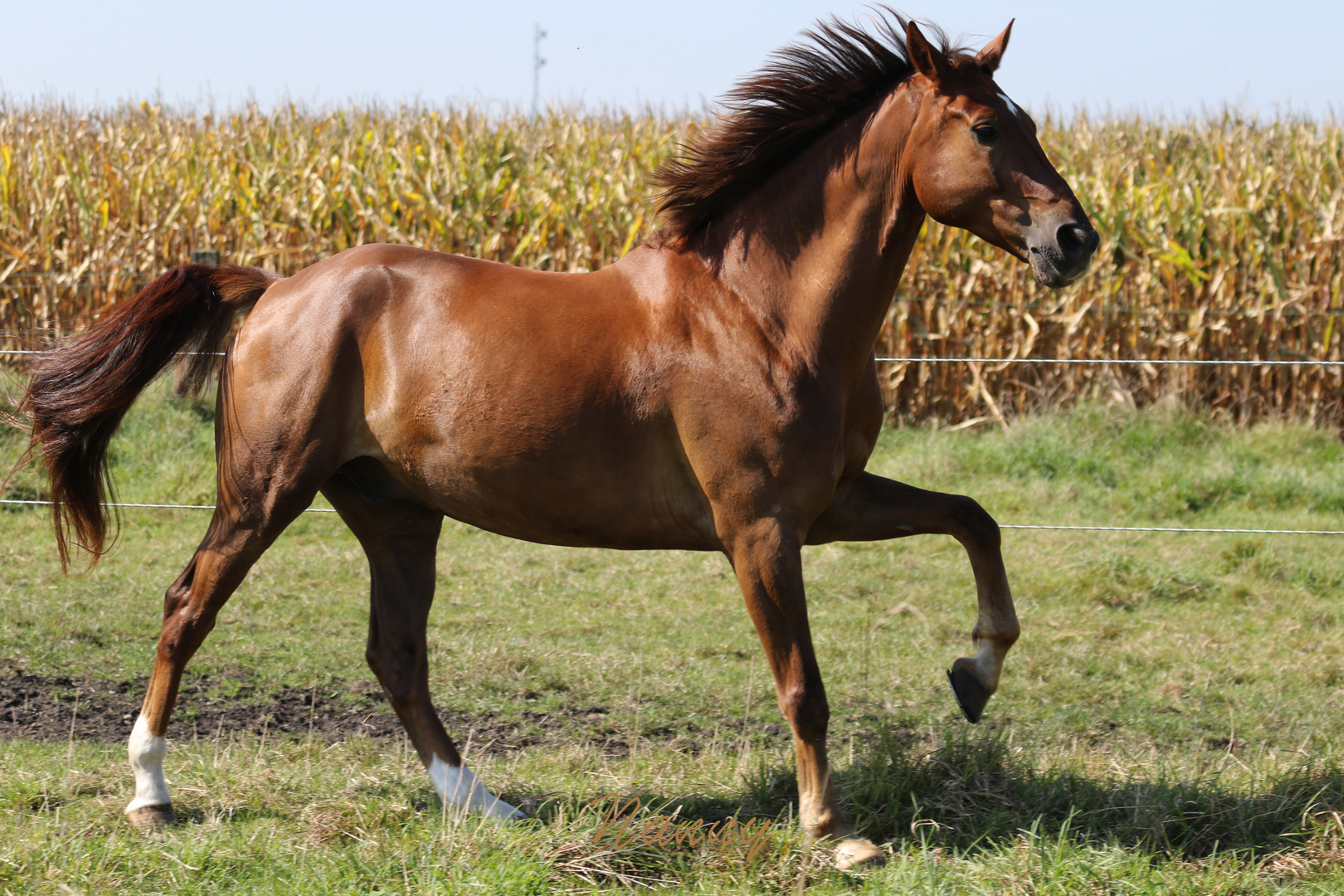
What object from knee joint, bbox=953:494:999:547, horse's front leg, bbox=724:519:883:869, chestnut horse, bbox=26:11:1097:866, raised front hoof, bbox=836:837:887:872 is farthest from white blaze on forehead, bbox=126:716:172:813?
knee joint, bbox=953:494:999:547

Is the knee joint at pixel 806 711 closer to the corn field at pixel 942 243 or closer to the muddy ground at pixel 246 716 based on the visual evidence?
the muddy ground at pixel 246 716

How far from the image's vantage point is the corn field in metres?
10.1

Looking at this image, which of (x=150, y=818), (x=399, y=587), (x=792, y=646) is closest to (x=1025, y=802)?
(x=792, y=646)

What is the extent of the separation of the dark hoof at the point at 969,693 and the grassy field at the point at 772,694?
10.2 inches

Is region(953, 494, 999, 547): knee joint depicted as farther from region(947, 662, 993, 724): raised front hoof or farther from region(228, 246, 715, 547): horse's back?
region(228, 246, 715, 547): horse's back

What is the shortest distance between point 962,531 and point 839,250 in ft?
3.21

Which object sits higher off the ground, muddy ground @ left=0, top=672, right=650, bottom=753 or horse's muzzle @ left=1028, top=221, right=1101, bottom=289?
horse's muzzle @ left=1028, top=221, right=1101, bottom=289

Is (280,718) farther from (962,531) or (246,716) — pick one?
(962,531)

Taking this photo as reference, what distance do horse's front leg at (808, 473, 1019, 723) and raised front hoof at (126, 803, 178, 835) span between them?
2184 millimetres

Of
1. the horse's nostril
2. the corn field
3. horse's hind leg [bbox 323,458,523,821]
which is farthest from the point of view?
the corn field

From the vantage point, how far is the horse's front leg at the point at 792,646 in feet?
11.2

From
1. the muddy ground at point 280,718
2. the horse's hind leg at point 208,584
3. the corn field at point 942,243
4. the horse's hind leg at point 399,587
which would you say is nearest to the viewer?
the horse's hind leg at point 208,584

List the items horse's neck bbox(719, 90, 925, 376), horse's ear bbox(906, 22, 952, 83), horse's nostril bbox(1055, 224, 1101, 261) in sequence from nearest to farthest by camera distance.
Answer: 1. horse's nostril bbox(1055, 224, 1101, 261)
2. horse's ear bbox(906, 22, 952, 83)
3. horse's neck bbox(719, 90, 925, 376)

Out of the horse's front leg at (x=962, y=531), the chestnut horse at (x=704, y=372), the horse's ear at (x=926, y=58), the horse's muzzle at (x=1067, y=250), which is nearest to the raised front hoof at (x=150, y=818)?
the chestnut horse at (x=704, y=372)
